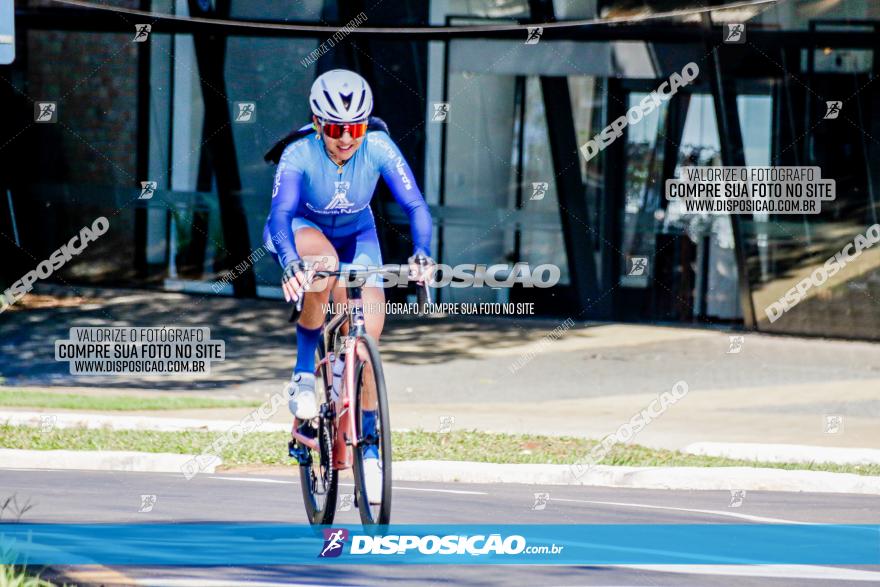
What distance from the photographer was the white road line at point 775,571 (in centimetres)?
648

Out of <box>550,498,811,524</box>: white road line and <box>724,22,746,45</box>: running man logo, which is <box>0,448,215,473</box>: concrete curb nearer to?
<box>550,498,811,524</box>: white road line

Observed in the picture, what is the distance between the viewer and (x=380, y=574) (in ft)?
20.2

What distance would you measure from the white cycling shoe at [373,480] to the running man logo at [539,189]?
15585mm

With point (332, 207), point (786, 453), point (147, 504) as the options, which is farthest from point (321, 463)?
point (786, 453)

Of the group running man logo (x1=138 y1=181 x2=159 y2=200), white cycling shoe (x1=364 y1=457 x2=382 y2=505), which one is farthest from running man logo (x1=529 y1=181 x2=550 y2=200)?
white cycling shoe (x1=364 y1=457 x2=382 y2=505)

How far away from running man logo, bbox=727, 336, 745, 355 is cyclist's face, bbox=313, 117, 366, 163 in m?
11.9

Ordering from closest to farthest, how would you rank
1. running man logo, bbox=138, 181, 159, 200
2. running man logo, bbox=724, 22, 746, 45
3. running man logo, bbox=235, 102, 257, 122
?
running man logo, bbox=724, 22, 746, 45 < running man logo, bbox=235, 102, 257, 122 < running man logo, bbox=138, 181, 159, 200

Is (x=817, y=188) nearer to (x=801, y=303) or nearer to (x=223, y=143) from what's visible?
(x=801, y=303)

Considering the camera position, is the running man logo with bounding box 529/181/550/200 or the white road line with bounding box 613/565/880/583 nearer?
the white road line with bounding box 613/565/880/583

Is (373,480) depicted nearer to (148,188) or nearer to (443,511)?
(443,511)

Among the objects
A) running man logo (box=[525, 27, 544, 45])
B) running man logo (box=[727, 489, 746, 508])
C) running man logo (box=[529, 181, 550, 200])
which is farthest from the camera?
running man logo (box=[529, 181, 550, 200])

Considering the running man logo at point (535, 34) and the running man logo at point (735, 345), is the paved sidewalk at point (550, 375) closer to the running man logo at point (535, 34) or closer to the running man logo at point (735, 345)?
the running man logo at point (735, 345)

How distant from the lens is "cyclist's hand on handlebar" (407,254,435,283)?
250 inches

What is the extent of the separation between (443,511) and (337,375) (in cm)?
195
